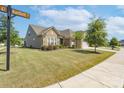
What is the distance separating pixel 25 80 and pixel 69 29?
3077 cm

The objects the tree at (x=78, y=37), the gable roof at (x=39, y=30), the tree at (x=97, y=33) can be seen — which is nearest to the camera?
the tree at (x=97, y=33)

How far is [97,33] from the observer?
2384cm

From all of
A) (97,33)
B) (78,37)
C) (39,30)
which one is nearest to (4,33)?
(97,33)

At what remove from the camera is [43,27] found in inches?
1341

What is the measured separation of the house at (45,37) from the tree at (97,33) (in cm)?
798

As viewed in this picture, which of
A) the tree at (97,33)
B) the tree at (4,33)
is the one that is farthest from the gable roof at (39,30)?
the tree at (4,33)

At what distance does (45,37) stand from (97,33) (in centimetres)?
1003

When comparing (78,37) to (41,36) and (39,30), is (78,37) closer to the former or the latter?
(39,30)

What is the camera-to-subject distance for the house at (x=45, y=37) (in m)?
30.0

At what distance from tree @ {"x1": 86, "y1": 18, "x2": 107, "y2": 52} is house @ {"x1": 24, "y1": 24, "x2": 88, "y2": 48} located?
26.2ft

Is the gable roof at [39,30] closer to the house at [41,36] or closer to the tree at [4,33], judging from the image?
the house at [41,36]
